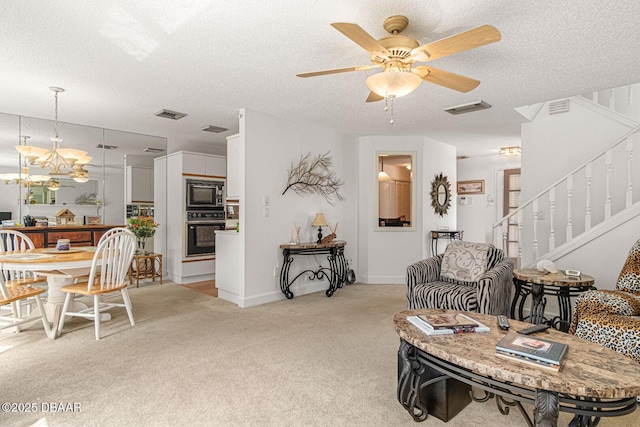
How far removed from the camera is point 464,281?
3326 millimetres

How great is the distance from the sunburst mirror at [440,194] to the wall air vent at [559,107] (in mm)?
2052

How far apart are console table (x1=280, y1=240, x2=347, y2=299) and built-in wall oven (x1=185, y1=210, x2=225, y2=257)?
1.68m

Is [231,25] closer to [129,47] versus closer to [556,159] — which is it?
[129,47]

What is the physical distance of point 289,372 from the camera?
8.09 ft

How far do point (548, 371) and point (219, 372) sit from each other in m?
2.03

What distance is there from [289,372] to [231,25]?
2429 mm

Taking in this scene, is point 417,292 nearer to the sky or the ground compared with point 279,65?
nearer to the ground

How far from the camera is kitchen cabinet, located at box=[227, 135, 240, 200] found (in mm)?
4414

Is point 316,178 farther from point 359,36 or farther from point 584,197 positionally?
point 584,197

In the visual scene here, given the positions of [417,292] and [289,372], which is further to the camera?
[417,292]

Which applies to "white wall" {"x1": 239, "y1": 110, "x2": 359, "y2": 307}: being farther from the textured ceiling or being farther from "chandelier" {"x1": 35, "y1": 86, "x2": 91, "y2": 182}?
"chandelier" {"x1": 35, "y1": 86, "x2": 91, "y2": 182}

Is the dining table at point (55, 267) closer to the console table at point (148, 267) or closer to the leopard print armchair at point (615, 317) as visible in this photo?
the console table at point (148, 267)

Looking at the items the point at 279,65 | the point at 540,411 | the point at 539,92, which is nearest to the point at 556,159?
the point at 539,92

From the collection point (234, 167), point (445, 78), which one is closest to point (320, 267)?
point (234, 167)
